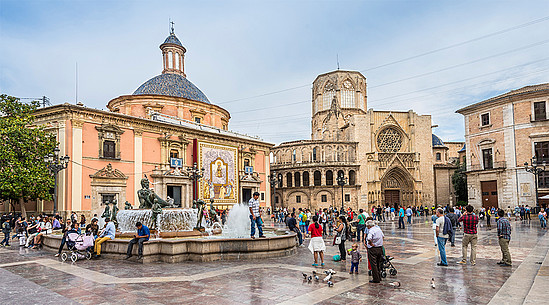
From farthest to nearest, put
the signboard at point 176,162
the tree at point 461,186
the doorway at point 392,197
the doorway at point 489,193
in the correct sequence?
the doorway at point 392,197
the tree at point 461,186
the doorway at point 489,193
the signboard at point 176,162

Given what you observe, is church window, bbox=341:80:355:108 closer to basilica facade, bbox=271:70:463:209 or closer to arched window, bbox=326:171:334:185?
basilica facade, bbox=271:70:463:209

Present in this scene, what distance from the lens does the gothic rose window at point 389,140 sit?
1881 inches

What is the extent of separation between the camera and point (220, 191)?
1244 inches

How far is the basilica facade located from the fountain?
2925 centimetres

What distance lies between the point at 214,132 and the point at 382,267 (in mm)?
25535

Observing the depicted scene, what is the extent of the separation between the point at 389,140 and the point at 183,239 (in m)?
41.5

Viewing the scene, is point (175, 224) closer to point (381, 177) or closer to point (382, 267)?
point (382, 267)

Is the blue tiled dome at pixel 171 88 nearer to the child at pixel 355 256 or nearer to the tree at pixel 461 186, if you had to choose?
the child at pixel 355 256

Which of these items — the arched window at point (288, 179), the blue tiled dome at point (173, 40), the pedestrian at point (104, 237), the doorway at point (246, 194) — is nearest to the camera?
the pedestrian at point (104, 237)

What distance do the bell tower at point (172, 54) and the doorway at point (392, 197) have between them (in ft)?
92.6

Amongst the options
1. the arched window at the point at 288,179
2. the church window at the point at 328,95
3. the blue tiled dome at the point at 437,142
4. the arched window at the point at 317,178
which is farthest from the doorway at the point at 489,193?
the church window at the point at 328,95

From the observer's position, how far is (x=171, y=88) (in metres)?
34.5

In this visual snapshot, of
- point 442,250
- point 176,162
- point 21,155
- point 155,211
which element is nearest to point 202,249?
point 155,211

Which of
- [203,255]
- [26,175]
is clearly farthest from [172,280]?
[26,175]
